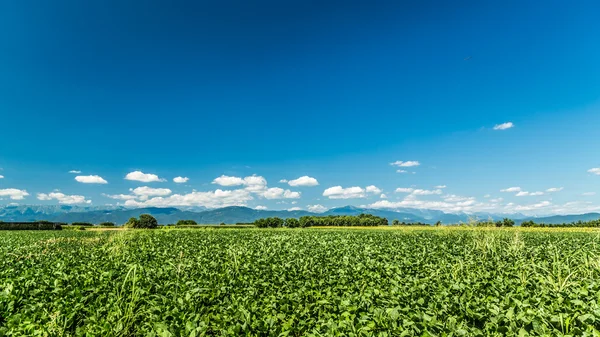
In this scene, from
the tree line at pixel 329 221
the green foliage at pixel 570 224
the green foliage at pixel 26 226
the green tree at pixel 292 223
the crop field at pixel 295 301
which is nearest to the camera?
the crop field at pixel 295 301

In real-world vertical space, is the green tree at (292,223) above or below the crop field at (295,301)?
below

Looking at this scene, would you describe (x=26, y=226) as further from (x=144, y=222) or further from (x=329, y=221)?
(x=329, y=221)

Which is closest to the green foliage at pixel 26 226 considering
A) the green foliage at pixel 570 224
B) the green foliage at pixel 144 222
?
the green foliage at pixel 144 222


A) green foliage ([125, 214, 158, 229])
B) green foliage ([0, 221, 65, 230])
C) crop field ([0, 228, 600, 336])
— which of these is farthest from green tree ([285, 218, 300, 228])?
crop field ([0, 228, 600, 336])

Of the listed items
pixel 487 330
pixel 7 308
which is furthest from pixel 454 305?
pixel 7 308

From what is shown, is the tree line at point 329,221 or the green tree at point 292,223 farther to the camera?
the tree line at point 329,221

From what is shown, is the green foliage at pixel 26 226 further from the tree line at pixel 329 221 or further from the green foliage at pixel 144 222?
the tree line at pixel 329 221

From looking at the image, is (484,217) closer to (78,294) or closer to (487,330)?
(487,330)

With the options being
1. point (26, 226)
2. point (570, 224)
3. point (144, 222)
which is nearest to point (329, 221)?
point (144, 222)

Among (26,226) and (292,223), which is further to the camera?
(292,223)

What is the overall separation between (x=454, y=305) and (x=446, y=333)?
223cm

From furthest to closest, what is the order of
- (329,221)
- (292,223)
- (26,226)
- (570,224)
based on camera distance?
(329,221) → (292,223) → (570,224) → (26,226)

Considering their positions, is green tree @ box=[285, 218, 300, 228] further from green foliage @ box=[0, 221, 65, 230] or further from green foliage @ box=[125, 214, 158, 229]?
green foliage @ box=[0, 221, 65, 230]

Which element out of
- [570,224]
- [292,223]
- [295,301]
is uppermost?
[295,301]
